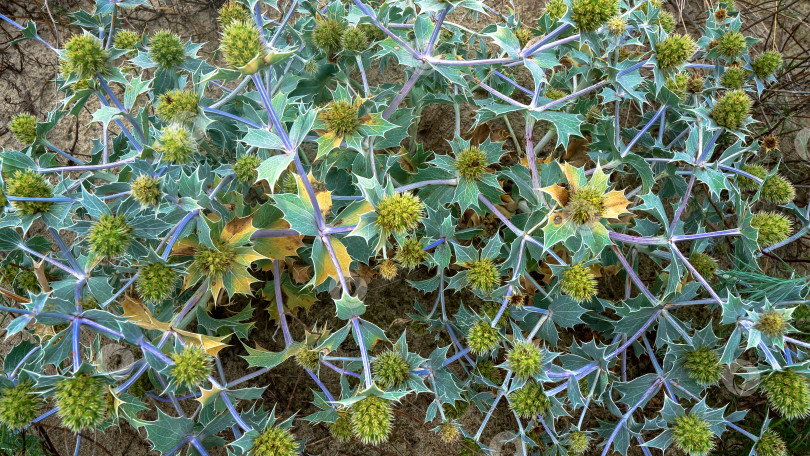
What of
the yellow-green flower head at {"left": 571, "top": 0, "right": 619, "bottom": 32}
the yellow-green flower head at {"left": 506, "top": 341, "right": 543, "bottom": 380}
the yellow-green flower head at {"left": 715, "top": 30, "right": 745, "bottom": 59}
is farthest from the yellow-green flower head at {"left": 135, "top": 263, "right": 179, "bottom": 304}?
the yellow-green flower head at {"left": 715, "top": 30, "right": 745, "bottom": 59}

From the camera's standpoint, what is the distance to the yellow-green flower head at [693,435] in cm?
198

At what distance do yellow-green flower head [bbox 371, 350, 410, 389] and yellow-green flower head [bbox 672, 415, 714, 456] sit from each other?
1.15m

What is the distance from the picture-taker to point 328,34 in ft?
7.73

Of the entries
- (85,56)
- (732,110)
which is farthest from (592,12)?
(85,56)

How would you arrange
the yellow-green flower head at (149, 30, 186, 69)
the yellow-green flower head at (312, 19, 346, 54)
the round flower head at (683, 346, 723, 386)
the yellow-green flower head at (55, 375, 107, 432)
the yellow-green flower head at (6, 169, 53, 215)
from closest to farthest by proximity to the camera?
the yellow-green flower head at (55, 375, 107, 432)
the yellow-green flower head at (6, 169, 53, 215)
the round flower head at (683, 346, 723, 386)
the yellow-green flower head at (149, 30, 186, 69)
the yellow-green flower head at (312, 19, 346, 54)

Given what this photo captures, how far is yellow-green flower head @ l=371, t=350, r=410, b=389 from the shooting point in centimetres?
193

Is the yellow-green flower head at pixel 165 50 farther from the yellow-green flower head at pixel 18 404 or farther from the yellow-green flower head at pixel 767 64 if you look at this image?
the yellow-green flower head at pixel 767 64

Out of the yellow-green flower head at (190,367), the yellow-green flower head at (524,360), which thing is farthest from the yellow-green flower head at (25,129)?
the yellow-green flower head at (524,360)

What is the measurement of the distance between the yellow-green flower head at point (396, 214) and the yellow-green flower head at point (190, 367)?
791mm

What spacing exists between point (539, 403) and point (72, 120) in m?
3.33

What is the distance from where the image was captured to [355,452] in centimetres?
271

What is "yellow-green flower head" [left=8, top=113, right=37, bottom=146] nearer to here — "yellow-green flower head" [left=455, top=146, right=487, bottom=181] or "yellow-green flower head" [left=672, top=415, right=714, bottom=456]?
"yellow-green flower head" [left=455, top=146, right=487, bottom=181]

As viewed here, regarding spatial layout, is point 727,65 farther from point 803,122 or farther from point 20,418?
point 20,418

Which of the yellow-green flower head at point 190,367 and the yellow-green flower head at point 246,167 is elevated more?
the yellow-green flower head at point 246,167
